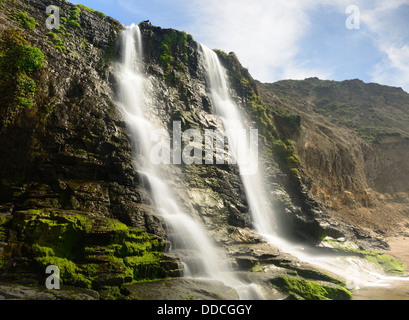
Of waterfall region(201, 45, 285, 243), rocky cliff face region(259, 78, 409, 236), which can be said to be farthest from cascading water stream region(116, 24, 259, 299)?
rocky cliff face region(259, 78, 409, 236)

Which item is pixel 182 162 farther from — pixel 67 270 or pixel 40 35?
pixel 40 35

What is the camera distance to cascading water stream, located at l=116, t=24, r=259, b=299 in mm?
11320

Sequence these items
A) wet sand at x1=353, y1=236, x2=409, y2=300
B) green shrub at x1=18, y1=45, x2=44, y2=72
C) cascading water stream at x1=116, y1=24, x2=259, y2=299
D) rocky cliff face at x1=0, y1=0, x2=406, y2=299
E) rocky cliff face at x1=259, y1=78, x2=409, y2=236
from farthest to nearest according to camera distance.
Result: 1. rocky cliff face at x1=259, y1=78, x2=409, y2=236
2. green shrub at x1=18, y1=45, x2=44, y2=72
3. wet sand at x1=353, y1=236, x2=409, y2=300
4. cascading water stream at x1=116, y1=24, x2=259, y2=299
5. rocky cliff face at x1=0, y1=0, x2=406, y2=299

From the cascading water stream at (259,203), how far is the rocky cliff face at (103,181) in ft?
3.49

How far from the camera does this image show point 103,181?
1329 cm

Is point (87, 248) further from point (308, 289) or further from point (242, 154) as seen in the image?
point (242, 154)

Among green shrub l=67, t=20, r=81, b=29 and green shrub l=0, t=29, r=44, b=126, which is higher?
green shrub l=67, t=20, r=81, b=29

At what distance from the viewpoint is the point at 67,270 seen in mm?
8844

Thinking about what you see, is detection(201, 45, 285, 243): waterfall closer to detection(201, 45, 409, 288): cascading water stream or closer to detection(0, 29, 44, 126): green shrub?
detection(201, 45, 409, 288): cascading water stream

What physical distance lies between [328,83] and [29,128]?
94.2 m

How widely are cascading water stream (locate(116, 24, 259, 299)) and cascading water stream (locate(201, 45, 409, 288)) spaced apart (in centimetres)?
620

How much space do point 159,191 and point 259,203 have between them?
883cm

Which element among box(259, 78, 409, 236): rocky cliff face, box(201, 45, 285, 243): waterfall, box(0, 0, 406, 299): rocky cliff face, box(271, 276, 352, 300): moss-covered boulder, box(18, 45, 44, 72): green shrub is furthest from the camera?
box(259, 78, 409, 236): rocky cliff face
